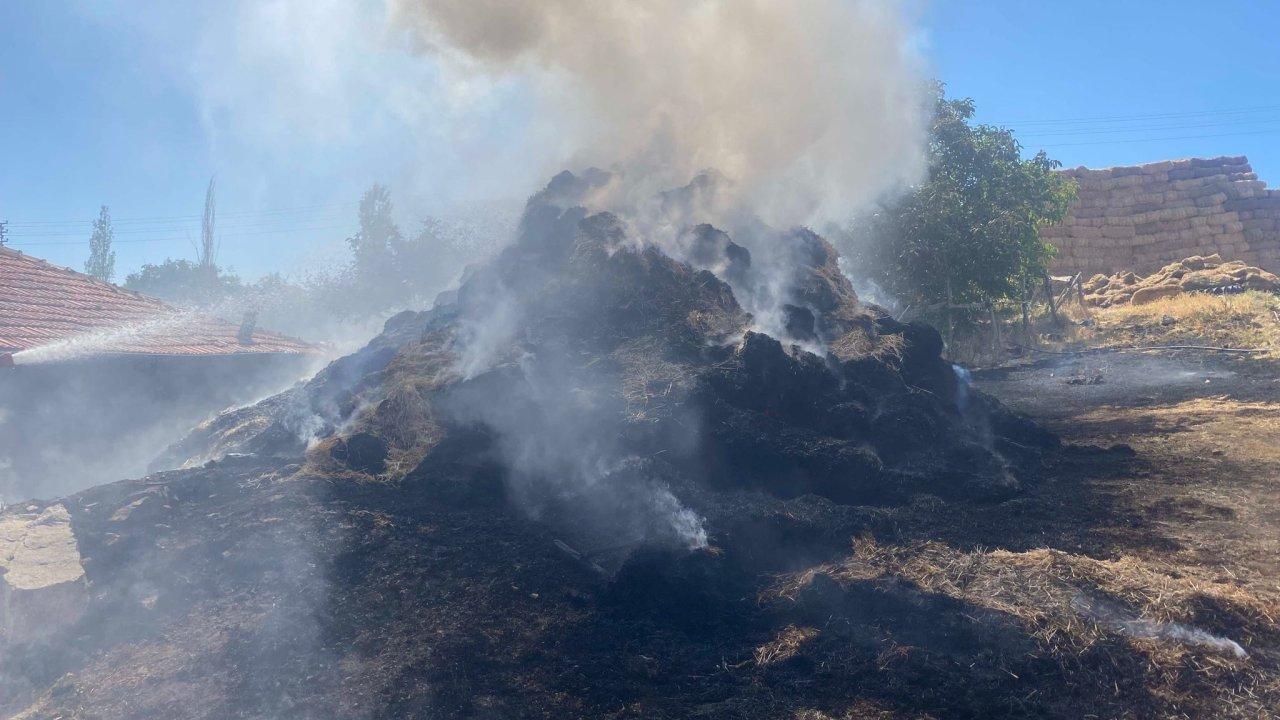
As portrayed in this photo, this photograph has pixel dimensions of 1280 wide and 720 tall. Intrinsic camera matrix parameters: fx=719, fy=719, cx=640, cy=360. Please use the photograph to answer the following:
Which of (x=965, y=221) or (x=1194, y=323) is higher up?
(x=965, y=221)

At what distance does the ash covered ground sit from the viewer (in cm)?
493

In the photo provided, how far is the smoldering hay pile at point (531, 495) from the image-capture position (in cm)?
538

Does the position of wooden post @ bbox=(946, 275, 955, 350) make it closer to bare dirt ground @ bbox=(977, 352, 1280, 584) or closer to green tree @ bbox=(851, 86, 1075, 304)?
green tree @ bbox=(851, 86, 1075, 304)

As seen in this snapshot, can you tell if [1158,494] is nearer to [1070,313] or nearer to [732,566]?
[732,566]

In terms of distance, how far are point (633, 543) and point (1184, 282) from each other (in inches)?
770

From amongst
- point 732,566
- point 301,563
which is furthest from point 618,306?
point 301,563

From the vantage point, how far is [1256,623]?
4949 millimetres

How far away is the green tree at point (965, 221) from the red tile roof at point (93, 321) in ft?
52.6

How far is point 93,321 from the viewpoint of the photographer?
15641 mm

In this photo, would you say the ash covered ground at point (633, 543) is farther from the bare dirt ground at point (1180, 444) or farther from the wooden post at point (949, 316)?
the wooden post at point (949, 316)

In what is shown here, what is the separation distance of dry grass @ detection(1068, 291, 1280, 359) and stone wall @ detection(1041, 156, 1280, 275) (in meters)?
5.21

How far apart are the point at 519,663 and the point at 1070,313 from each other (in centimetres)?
1980

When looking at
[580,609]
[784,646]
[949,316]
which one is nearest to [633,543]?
[580,609]

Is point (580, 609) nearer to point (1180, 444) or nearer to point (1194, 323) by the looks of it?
point (1180, 444)
